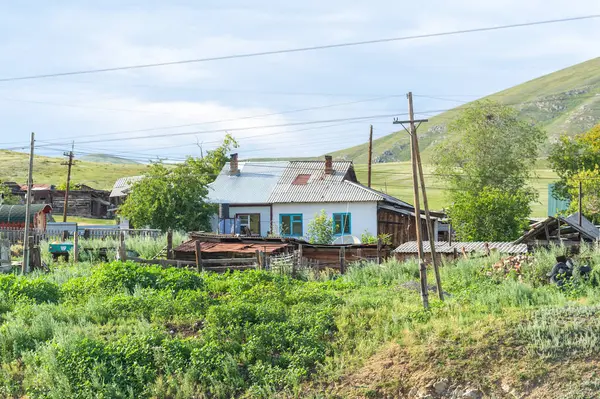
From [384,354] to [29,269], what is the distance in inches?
758

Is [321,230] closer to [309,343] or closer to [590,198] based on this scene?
[590,198]

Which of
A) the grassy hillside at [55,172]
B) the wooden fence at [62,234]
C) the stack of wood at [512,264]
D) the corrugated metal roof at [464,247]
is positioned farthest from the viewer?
the grassy hillside at [55,172]

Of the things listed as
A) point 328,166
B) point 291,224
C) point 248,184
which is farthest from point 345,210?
point 248,184

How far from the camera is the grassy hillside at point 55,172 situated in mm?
115656

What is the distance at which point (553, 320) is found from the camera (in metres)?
15.8

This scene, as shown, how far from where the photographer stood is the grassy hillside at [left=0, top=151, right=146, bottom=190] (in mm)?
115656

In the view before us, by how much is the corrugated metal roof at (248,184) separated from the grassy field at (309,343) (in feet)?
86.3

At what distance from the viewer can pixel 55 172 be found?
12225cm

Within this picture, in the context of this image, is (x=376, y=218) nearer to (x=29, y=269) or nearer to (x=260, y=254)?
(x=260, y=254)

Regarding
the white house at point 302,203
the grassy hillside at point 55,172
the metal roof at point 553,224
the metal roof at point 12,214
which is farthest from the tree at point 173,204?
the grassy hillside at point 55,172

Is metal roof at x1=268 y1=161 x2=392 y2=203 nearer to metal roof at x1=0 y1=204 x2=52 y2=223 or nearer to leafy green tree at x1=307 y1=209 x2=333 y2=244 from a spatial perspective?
leafy green tree at x1=307 y1=209 x2=333 y2=244

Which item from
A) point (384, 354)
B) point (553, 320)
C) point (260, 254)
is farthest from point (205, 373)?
point (260, 254)

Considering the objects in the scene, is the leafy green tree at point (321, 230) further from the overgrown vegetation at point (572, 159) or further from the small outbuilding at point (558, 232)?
the overgrown vegetation at point (572, 159)

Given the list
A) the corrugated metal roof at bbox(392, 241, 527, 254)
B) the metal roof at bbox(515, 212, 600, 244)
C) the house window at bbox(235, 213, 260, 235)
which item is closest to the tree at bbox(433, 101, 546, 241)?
the house window at bbox(235, 213, 260, 235)
